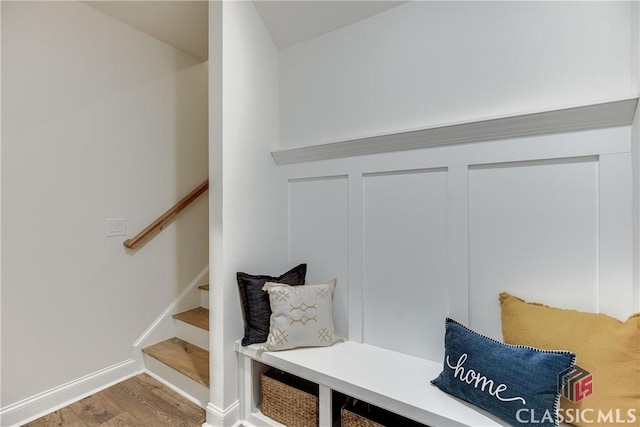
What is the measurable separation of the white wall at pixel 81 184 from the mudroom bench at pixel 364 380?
40.8 inches

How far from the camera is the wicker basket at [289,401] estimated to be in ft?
4.73

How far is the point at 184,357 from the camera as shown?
2016 mm

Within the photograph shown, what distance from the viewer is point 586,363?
3.33ft

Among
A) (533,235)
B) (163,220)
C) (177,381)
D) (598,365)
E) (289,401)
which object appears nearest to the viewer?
(598,365)

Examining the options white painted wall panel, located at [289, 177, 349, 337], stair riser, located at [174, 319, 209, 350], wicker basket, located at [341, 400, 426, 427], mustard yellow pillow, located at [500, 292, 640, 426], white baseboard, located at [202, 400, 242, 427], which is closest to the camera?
mustard yellow pillow, located at [500, 292, 640, 426]

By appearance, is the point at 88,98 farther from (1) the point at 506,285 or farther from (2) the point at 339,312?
(1) the point at 506,285

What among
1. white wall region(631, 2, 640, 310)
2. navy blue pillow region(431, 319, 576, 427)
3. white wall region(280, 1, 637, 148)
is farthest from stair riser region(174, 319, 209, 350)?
white wall region(631, 2, 640, 310)

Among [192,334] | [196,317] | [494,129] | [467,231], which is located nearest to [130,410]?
[192,334]

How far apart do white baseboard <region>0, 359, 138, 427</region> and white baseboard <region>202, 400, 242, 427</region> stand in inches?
32.4

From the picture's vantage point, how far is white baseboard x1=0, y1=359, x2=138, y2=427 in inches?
62.4

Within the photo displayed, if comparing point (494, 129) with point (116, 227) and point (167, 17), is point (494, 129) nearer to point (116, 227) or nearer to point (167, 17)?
point (167, 17)

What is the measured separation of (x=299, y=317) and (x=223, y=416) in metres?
0.65

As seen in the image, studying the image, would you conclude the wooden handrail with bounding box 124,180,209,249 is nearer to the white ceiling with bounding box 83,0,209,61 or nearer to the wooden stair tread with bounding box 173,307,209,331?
the wooden stair tread with bounding box 173,307,209,331

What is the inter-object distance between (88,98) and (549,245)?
2565 mm
